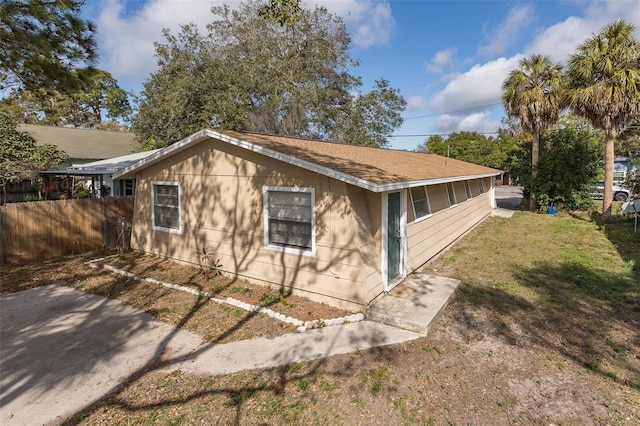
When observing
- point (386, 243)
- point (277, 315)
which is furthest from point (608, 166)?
point (277, 315)

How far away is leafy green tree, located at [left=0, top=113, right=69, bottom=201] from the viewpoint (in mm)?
15750

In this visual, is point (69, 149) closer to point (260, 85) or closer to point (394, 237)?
point (260, 85)

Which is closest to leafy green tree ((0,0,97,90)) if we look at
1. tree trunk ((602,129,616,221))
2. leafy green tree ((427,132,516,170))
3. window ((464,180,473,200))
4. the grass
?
the grass

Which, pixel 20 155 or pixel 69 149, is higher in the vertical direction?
pixel 69 149

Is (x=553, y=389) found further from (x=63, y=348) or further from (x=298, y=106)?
(x=298, y=106)

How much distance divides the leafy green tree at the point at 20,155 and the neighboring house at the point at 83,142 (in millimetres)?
2787

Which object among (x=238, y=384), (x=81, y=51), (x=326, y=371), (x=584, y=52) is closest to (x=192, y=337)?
(x=238, y=384)

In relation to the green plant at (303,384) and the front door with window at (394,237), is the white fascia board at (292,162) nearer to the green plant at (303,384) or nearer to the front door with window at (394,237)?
the front door with window at (394,237)

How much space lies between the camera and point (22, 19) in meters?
6.76

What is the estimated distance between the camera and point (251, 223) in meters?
7.09

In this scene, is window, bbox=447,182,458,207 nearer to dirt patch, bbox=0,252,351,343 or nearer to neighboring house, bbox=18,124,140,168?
dirt patch, bbox=0,252,351,343

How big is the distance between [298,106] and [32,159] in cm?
1501

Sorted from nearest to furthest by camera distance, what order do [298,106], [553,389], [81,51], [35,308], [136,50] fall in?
[553,389]
[35,308]
[81,51]
[298,106]
[136,50]

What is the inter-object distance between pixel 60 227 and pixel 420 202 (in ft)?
32.2
